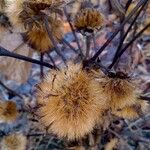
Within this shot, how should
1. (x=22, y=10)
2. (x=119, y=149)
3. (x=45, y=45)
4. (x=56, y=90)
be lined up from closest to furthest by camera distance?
(x=56, y=90) < (x=22, y=10) < (x=45, y=45) < (x=119, y=149)

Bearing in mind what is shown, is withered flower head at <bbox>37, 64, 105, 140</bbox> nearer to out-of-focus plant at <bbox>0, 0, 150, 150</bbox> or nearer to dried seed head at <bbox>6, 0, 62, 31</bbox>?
out-of-focus plant at <bbox>0, 0, 150, 150</bbox>

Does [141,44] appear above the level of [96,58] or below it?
above

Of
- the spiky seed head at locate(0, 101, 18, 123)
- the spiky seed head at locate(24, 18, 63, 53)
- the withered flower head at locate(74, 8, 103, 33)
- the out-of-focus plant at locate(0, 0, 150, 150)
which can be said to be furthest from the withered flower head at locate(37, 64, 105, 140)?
the spiky seed head at locate(0, 101, 18, 123)

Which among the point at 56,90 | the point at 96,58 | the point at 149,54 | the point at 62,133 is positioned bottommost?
the point at 62,133

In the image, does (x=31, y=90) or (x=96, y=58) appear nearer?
(x=96, y=58)

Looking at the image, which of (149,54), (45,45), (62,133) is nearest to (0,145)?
(45,45)

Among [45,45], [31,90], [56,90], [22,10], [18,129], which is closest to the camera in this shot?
[56,90]

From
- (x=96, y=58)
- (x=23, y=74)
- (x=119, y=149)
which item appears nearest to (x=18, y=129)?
(x=23, y=74)

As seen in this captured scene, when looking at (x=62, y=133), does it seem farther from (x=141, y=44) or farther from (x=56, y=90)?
(x=141, y=44)

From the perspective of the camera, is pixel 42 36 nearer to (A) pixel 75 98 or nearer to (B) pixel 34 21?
(B) pixel 34 21
